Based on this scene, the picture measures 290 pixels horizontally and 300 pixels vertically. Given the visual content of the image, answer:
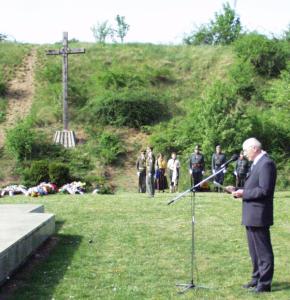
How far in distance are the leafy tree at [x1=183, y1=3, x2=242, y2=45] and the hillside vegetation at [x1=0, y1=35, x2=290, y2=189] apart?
613 cm

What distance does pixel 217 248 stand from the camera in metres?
10.2

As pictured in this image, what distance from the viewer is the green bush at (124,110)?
104 feet

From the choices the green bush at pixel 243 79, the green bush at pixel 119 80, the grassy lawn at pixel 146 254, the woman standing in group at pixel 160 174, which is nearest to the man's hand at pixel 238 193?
the grassy lawn at pixel 146 254

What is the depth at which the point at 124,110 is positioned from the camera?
104 feet

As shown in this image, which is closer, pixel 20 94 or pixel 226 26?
pixel 20 94

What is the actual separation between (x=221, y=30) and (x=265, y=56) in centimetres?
1173

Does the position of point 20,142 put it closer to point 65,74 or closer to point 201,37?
point 65,74

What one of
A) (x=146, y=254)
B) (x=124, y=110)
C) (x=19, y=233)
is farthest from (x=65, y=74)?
(x=19, y=233)

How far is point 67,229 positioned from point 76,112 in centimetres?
2120

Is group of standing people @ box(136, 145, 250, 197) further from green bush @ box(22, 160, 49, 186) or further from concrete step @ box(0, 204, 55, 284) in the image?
concrete step @ box(0, 204, 55, 284)

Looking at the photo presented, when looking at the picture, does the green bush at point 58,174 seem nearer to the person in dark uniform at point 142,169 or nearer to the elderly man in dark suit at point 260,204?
the person in dark uniform at point 142,169

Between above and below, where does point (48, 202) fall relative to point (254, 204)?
below

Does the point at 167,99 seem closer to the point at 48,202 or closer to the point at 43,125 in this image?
the point at 43,125

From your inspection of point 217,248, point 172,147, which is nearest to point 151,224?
point 217,248
